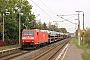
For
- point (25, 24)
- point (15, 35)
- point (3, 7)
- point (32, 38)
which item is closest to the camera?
point (32, 38)

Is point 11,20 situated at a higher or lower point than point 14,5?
lower

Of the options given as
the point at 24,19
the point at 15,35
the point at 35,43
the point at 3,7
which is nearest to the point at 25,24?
the point at 24,19

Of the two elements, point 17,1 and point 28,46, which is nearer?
point 28,46

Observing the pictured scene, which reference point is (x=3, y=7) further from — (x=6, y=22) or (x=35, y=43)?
(x=35, y=43)

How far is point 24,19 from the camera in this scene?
49.4m

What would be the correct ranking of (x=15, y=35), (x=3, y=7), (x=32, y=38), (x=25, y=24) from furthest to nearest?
1. (x=25, y=24)
2. (x=15, y=35)
3. (x=3, y=7)
4. (x=32, y=38)

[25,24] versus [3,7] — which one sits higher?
[3,7]

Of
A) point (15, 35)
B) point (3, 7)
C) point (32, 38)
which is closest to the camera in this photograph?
point (32, 38)

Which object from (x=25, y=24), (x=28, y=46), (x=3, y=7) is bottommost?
(x=28, y=46)

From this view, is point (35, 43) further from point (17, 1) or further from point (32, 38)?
point (17, 1)

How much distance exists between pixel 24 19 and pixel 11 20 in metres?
5.87

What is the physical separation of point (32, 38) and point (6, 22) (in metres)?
11.9

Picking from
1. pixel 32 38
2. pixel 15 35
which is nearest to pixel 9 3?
pixel 15 35

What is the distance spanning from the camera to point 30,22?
1984 inches
